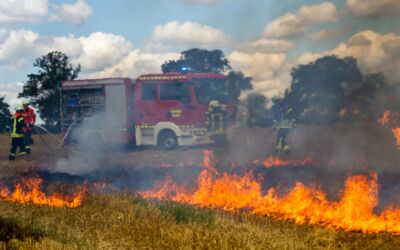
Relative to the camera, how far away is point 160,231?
683 centimetres

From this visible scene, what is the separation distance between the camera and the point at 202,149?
18.2m

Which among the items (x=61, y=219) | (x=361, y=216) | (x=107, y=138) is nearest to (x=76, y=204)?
(x=61, y=219)

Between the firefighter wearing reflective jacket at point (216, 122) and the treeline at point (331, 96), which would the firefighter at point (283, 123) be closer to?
the treeline at point (331, 96)

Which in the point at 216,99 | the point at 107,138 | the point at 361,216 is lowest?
the point at 361,216

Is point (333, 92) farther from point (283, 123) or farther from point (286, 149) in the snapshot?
point (283, 123)

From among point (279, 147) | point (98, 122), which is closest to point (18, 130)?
point (98, 122)

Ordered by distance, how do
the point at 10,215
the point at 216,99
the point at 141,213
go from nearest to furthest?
1. the point at 10,215
2. the point at 141,213
3. the point at 216,99

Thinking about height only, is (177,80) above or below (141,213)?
above

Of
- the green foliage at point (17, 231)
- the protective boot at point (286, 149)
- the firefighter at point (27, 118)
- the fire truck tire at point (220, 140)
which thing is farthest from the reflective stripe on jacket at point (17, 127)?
the green foliage at point (17, 231)

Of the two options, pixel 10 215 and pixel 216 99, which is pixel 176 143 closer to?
pixel 216 99

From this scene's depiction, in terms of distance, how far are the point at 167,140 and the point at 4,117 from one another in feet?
60.4

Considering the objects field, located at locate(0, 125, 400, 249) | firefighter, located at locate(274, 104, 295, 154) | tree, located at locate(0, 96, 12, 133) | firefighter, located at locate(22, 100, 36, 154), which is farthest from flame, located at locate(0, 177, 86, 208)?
tree, located at locate(0, 96, 12, 133)

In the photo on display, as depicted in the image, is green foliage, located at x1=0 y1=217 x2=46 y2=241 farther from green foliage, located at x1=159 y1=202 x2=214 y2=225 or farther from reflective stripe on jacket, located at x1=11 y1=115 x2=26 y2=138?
reflective stripe on jacket, located at x1=11 y1=115 x2=26 y2=138

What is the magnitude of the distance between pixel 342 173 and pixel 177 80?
797cm
